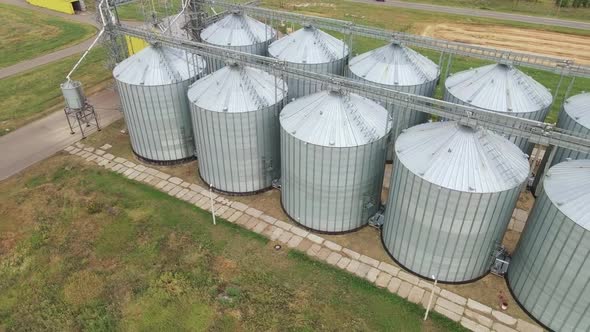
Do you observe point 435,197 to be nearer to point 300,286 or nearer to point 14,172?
point 300,286

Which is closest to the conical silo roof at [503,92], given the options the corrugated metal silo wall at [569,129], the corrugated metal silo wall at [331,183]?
the corrugated metal silo wall at [569,129]

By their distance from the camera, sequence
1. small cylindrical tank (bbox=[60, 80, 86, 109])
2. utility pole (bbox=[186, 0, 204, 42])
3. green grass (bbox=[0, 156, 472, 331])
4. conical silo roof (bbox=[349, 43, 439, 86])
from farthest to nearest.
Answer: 1. utility pole (bbox=[186, 0, 204, 42])
2. small cylindrical tank (bbox=[60, 80, 86, 109])
3. conical silo roof (bbox=[349, 43, 439, 86])
4. green grass (bbox=[0, 156, 472, 331])

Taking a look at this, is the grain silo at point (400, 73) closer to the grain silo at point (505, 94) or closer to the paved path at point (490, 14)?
the grain silo at point (505, 94)

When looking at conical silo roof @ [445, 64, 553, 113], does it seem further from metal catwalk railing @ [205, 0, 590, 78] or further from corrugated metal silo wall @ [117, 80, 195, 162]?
corrugated metal silo wall @ [117, 80, 195, 162]

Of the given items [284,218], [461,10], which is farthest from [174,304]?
[461,10]

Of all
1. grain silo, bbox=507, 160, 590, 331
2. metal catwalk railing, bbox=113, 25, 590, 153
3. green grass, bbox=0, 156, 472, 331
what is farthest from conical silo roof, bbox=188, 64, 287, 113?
grain silo, bbox=507, 160, 590, 331

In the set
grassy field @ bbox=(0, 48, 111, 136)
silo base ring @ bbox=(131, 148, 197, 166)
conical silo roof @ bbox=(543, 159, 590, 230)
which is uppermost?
conical silo roof @ bbox=(543, 159, 590, 230)
